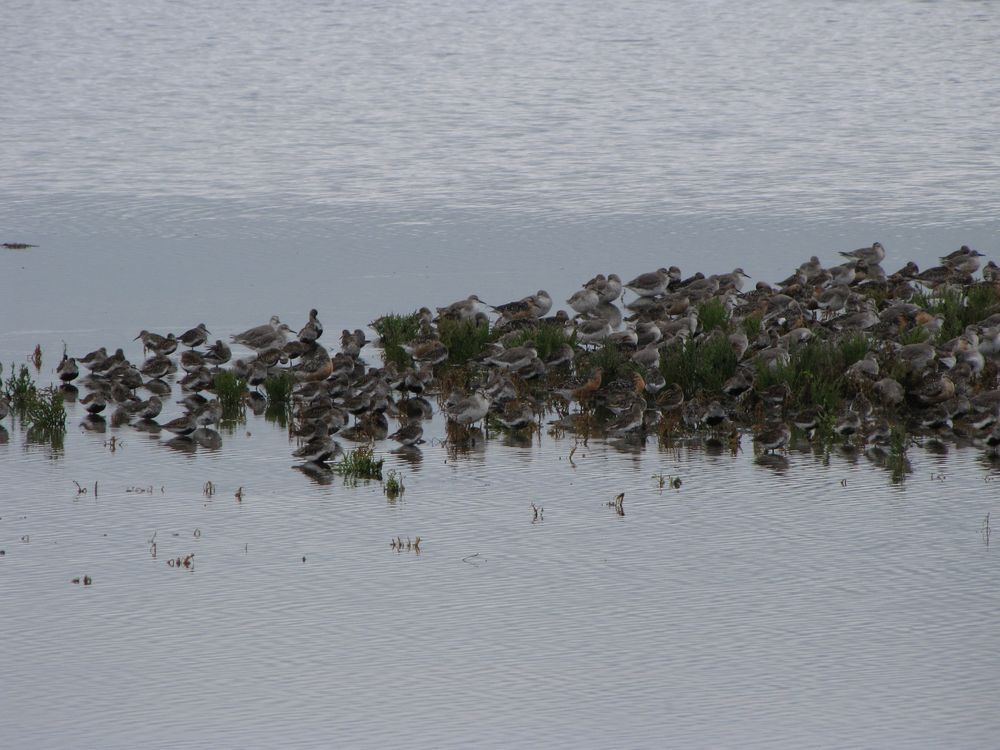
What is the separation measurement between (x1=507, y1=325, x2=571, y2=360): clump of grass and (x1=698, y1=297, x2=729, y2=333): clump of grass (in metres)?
1.93

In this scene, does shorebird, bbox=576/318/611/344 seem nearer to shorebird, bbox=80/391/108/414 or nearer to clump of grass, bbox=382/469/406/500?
shorebird, bbox=80/391/108/414

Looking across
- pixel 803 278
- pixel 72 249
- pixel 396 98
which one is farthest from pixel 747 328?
pixel 396 98

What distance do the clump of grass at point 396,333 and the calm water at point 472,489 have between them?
1.36ft

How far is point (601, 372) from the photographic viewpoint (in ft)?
62.6

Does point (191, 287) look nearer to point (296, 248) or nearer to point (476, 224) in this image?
point (296, 248)

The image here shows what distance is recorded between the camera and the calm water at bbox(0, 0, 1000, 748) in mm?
9781

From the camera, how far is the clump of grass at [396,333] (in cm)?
2072

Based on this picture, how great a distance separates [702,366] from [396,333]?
14.6ft

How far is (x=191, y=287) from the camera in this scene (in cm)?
2648

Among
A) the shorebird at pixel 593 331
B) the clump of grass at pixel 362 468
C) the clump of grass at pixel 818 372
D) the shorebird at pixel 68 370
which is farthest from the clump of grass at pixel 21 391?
the clump of grass at pixel 818 372

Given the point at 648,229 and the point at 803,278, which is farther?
the point at 648,229

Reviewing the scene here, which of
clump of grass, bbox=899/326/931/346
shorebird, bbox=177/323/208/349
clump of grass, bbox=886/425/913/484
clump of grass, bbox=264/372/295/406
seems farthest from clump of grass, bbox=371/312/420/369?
clump of grass, bbox=886/425/913/484

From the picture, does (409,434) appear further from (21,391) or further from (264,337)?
(264,337)

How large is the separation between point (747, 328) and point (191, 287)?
31.9 ft
